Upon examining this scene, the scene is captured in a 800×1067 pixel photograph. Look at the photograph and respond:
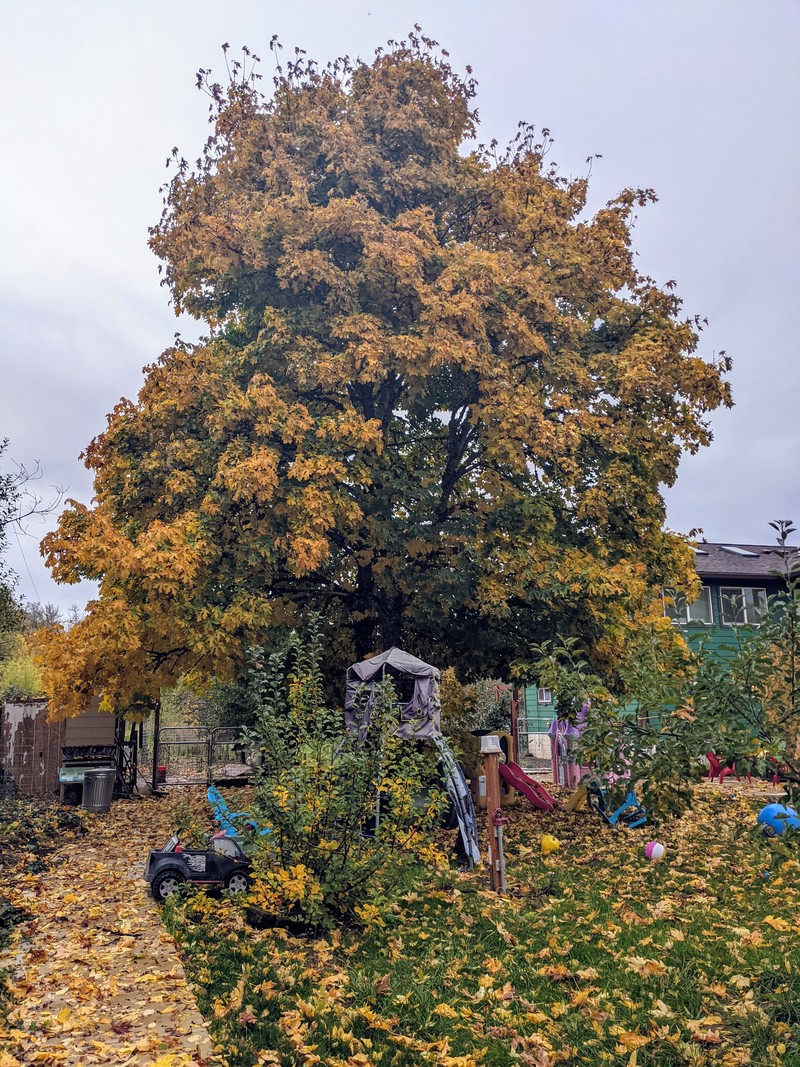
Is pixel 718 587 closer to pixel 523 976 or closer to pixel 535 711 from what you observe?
pixel 535 711

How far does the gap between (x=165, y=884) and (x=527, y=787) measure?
7.81 meters

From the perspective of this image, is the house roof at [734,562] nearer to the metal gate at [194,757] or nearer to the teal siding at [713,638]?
the teal siding at [713,638]

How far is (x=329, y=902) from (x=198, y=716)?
23253 mm

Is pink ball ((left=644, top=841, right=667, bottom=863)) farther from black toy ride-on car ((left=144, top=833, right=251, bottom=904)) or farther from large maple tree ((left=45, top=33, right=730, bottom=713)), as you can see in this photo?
black toy ride-on car ((left=144, top=833, right=251, bottom=904))

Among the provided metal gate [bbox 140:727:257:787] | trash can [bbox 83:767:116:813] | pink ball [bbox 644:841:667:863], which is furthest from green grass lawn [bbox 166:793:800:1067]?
metal gate [bbox 140:727:257:787]

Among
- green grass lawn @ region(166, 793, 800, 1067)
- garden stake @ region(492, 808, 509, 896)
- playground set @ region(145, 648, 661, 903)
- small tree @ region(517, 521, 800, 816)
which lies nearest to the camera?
small tree @ region(517, 521, 800, 816)

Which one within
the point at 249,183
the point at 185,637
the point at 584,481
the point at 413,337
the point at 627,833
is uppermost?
the point at 249,183

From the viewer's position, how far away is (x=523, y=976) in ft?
19.2

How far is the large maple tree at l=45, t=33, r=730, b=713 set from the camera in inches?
464

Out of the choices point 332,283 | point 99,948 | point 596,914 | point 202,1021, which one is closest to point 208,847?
point 99,948

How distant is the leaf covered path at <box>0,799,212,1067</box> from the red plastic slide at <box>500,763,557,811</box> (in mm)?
6899

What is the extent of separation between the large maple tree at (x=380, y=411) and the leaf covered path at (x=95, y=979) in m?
3.52

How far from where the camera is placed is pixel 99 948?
267 inches

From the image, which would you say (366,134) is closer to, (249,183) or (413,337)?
(249,183)
